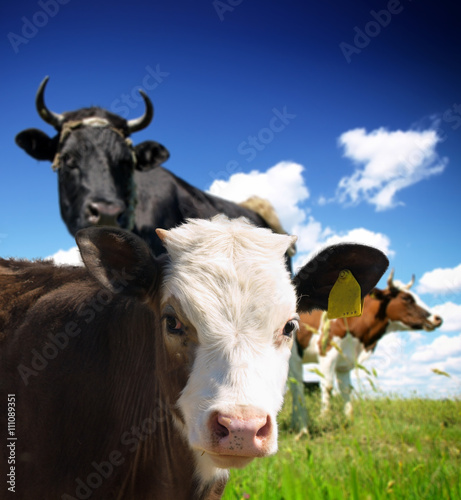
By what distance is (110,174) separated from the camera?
6.87 metres

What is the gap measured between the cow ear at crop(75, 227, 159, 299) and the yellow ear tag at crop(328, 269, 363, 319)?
1.13 m

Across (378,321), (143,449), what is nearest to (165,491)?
(143,449)

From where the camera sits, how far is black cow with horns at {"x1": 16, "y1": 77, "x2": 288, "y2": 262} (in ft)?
21.7

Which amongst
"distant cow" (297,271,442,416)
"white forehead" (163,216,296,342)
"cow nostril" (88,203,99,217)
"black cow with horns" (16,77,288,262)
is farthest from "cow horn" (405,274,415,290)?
"white forehead" (163,216,296,342)

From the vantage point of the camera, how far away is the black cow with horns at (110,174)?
6.61m

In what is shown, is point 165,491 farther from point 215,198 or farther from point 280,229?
point 280,229

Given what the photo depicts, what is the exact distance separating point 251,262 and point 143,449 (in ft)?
3.66

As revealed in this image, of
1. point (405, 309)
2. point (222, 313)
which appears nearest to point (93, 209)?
point (222, 313)

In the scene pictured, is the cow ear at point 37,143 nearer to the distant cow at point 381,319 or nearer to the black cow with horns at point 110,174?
the black cow with horns at point 110,174

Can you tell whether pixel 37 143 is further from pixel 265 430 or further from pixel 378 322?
pixel 378 322

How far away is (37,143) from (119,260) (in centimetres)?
586

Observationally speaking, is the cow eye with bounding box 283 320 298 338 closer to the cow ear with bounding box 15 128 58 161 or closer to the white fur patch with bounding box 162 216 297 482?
the white fur patch with bounding box 162 216 297 482

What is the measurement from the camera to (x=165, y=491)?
242 cm

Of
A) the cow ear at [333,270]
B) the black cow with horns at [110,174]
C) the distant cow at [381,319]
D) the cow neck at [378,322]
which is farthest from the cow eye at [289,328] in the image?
the cow neck at [378,322]
